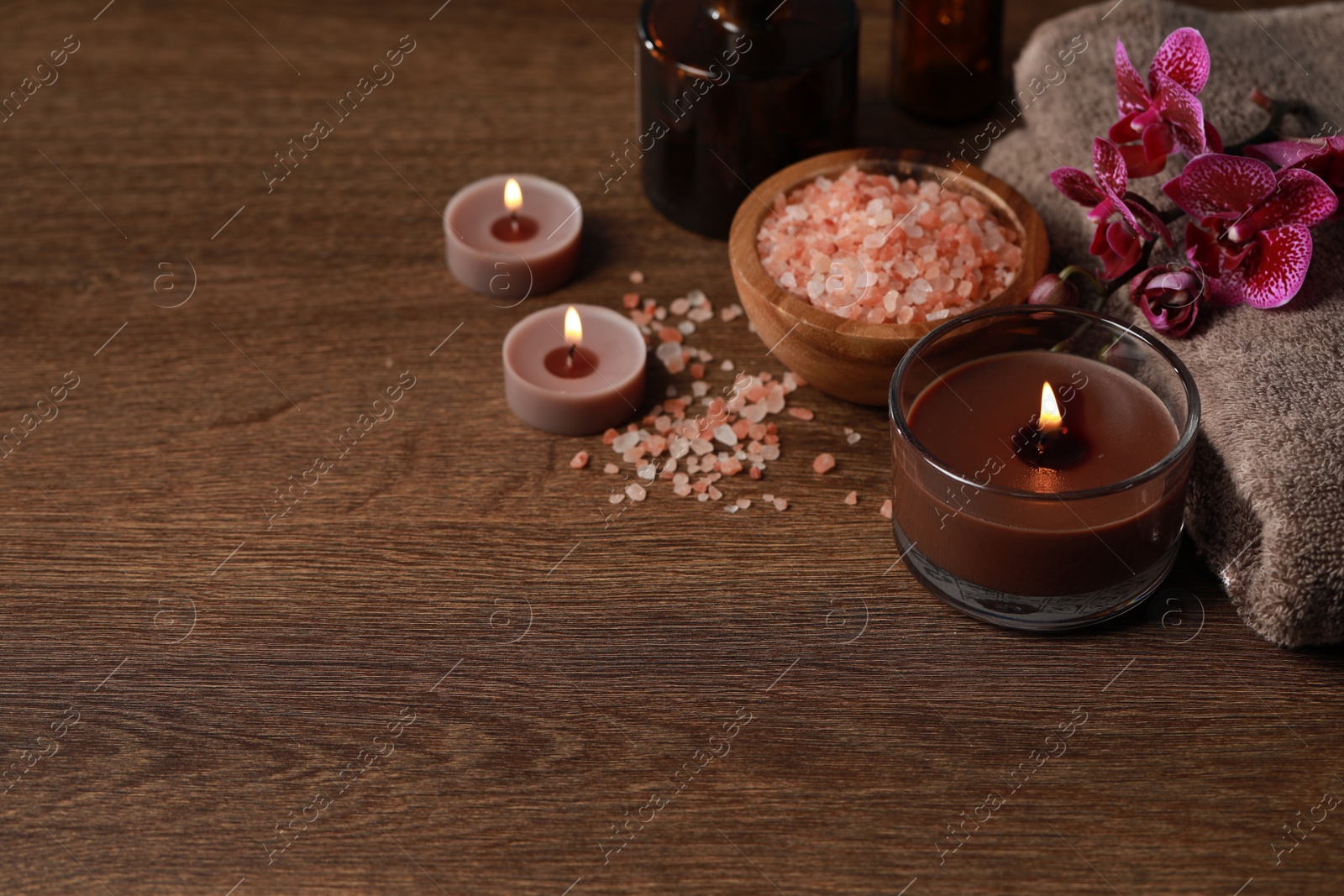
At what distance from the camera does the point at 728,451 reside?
2.88ft

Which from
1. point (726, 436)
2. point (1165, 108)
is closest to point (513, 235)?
Answer: point (726, 436)

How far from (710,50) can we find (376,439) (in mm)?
408

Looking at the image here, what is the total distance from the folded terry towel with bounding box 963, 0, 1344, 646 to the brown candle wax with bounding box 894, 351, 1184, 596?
0.04 meters

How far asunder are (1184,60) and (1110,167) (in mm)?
87

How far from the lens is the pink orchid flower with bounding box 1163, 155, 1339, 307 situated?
766 mm

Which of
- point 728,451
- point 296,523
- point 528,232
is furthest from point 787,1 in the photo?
point 296,523

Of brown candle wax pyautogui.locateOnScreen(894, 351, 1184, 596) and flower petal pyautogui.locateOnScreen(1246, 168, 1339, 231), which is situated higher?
flower petal pyautogui.locateOnScreen(1246, 168, 1339, 231)

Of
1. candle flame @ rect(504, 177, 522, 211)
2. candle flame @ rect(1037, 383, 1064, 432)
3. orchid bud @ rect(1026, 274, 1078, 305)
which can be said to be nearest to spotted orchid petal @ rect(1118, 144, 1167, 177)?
orchid bud @ rect(1026, 274, 1078, 305)

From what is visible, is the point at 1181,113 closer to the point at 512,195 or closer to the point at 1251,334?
the point at 1251,334

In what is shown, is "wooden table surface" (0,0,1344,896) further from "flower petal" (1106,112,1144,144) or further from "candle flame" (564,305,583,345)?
"flower petal" (1106,112,1144,144)

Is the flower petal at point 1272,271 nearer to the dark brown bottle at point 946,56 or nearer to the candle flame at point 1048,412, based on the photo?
the candle flame at point 1048,412

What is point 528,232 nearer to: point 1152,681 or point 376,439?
point 376,439

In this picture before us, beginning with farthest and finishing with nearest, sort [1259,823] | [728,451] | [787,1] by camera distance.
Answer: [787,1] < [728,451] < [1259,823]

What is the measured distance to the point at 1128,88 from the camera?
842 millimetres
